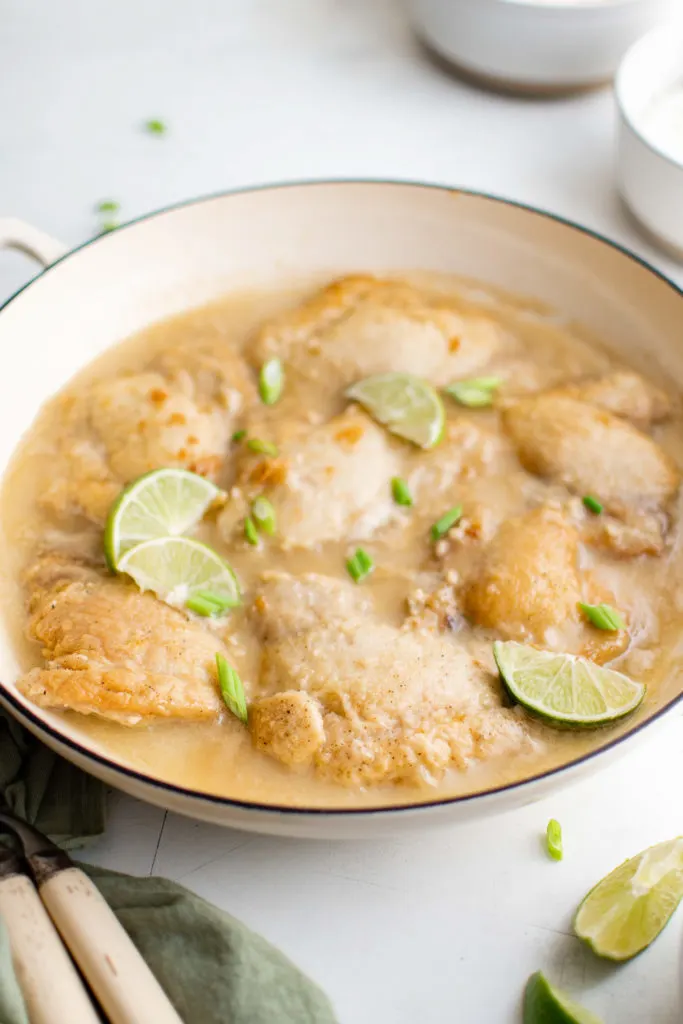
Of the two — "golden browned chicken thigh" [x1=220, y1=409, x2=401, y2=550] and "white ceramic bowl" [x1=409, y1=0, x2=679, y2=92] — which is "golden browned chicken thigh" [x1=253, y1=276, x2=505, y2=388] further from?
"white ceramic bowl" [x1=409, y1=0, x2=679, y2=92]

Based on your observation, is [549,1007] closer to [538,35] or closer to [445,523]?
[445,523]

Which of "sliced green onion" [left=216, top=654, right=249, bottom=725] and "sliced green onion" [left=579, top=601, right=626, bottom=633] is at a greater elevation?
"sliced green onion" [left=579, top=601, right=626, bottom=633]

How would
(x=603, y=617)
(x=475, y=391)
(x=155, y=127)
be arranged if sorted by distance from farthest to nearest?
1. (x=155, y=127)
2. (x=475, y=391)
3. (x=603, y=617)

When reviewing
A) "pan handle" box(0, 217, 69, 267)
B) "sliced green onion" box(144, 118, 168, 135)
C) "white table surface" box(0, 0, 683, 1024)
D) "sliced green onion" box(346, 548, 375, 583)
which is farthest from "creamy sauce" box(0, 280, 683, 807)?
"sliced green onion" box(144, 118, 168, 135)

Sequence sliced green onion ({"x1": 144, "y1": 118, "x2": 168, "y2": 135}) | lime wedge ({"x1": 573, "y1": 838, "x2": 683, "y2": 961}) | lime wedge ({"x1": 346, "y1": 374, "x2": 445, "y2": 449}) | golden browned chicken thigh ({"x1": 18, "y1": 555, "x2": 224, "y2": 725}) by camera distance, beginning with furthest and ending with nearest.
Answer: sliced green onion ({"x1": 144, "y1": 118, "x2": 168, "y2": 135}) → lime wedge ({"x1": 346, "y1": 374, "x2": 445, "y2": 449}) → golden browned chicken thigh ({"x1": 18, "y1": 555, "x2": 224, "y2": 725}) → lime wedge ({"x1": 573, "y1": 838, "x2": 683, "y2": 961})

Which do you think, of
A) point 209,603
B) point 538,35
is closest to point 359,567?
point 209,603

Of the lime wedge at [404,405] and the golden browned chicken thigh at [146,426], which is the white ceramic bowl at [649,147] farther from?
the golden browned chicken thigh at [146,426]

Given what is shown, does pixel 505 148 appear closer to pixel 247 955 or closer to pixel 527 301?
pixel 527 301
